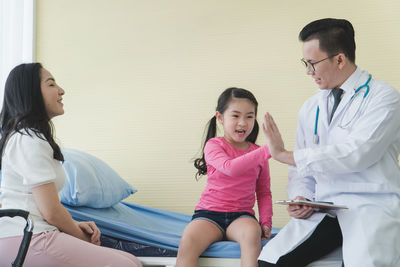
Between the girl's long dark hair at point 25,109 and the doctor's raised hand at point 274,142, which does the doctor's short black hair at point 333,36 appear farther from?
the girl's long dark hair at point 25,109

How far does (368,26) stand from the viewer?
2961 millimetres

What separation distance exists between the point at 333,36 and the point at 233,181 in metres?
0.74

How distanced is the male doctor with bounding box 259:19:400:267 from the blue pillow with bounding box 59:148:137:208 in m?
0.89

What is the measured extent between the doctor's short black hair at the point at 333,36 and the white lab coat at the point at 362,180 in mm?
185

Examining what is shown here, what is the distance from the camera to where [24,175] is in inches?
66.4

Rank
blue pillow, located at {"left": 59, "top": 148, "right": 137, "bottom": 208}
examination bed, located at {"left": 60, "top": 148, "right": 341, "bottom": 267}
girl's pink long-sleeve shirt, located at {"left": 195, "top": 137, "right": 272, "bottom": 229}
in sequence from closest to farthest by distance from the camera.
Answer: examination bed, located at {"left": 60, "top": 148, "right": 341, "bottom": 267} → girl's pink long-sleeve shirt, located at {"left": 195, "top": 137, "right": 272, "bottom": 229} → blue pillow, located at {"left": 59, "top": 148, "right": 137, "bottom": 208}

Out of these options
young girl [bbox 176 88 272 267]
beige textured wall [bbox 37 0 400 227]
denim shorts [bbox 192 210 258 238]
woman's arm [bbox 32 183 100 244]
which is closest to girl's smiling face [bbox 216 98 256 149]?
young girl [bbox 176 88 272 267]

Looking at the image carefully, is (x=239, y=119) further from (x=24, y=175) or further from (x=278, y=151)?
(x=24, y=175)

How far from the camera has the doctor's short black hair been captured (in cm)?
185

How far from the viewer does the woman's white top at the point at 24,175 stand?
5.49 ft

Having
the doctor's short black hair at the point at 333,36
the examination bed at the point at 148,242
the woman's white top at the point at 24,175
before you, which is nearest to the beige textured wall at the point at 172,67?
the examination bed at the point at 148,242

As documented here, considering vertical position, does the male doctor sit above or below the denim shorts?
above

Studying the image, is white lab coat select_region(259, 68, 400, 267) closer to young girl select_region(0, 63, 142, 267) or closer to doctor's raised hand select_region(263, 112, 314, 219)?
doctor's raised hand select_region(263, 112, 314, 219)

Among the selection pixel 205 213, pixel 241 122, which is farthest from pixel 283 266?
pixel 241 122
